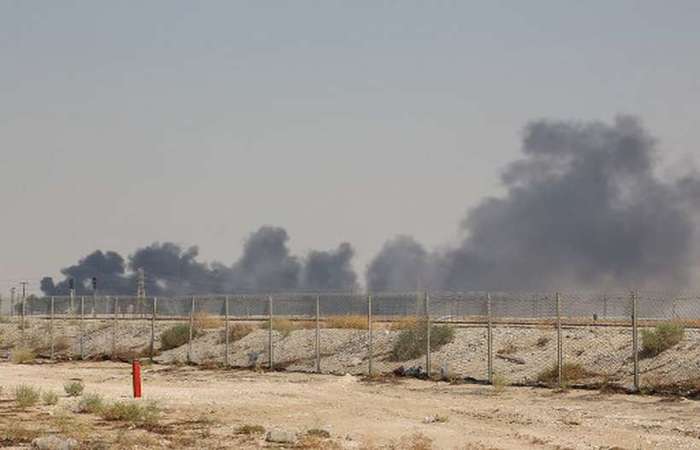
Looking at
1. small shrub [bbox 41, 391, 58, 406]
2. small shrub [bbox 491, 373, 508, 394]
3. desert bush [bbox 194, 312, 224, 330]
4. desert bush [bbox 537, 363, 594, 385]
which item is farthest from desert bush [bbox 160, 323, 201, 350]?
small shrub [bbox 41, 391, 58, 406]

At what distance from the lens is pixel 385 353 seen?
42562 millimetres

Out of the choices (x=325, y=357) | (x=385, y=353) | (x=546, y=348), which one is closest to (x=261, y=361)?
(x=325, y=357)

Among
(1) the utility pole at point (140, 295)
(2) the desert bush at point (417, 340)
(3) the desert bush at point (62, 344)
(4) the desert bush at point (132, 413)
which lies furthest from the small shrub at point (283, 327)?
(4) the desert bush at point (132, 413)

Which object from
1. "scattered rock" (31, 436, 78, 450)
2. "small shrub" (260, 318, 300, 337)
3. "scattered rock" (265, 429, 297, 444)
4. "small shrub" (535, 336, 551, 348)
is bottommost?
"scattered rock" (265, 429, 297, 444)

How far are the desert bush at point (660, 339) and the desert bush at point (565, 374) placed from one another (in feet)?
7.27

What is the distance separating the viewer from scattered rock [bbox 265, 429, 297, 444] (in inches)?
777

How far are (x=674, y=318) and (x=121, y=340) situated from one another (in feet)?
106

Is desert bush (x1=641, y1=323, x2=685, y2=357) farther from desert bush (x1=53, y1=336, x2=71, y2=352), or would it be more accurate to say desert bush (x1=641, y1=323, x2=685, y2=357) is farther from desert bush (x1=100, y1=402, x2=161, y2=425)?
desert bush (x1=53, y1=336, x2=71, y2=352)

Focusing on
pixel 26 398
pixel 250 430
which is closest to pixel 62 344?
pixel 26 398

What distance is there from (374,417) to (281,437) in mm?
5163

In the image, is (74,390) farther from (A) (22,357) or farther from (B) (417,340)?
(A) (22,357)

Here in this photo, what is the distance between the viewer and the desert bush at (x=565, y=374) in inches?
1318

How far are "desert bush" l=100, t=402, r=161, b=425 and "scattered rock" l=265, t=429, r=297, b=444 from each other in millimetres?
3525

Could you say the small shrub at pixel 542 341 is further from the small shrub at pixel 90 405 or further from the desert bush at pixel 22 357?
the desert bush at pixel 22 357
